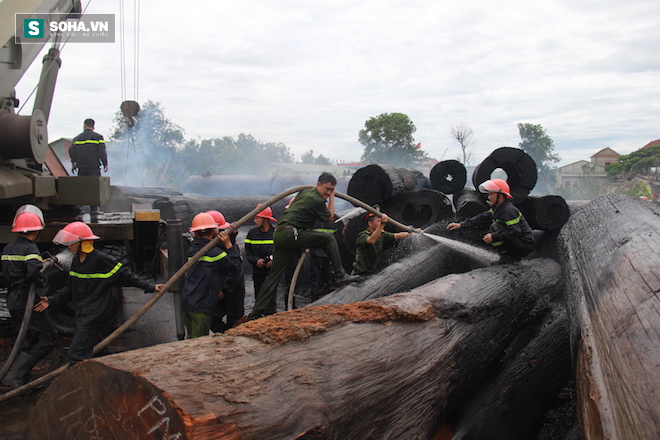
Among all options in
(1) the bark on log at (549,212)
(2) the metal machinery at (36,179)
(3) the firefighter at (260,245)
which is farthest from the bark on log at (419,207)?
(2) the metal machinery at (36,179)

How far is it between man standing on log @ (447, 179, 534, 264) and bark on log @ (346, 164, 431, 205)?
7.36 feet

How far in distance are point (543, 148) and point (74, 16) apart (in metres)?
26.6

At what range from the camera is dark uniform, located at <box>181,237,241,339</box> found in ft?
14.7

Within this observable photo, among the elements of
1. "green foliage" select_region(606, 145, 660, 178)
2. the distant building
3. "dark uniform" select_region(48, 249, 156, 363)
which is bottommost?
"dark uniform" select_region(48, 249, 156, 363)

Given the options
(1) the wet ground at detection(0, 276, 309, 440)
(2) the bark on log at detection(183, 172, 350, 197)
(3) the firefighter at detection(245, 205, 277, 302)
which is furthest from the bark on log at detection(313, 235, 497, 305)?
(2) the bark on log at detection(183, 172, 350, 197)

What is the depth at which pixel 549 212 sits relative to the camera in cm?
699

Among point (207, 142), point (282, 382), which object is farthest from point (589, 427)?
point (207, 142)

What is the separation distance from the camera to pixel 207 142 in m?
38.0

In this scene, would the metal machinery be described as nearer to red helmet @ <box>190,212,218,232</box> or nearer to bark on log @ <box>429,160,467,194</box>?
red helmet @ <box>190,212,218,232</box>

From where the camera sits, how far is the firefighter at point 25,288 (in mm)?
4605

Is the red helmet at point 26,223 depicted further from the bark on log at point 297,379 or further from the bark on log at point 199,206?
the bark on log at point 199,206

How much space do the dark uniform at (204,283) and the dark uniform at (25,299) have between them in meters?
1.47

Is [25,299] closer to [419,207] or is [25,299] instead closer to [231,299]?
[231,299]

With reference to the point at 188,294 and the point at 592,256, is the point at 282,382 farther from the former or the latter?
the point at 592,256
